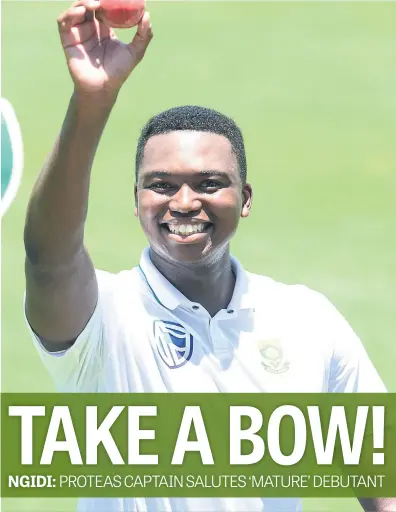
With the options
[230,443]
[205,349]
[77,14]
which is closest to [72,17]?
[77,14]

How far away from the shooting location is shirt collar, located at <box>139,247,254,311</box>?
186 inches

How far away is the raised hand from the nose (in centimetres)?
69

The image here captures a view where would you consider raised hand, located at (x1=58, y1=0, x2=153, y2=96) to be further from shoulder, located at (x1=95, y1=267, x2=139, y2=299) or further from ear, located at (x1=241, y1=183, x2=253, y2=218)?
ear, located at (x1=241, y1=183, x2=253, y2=218)

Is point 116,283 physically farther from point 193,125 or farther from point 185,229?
point 193,125

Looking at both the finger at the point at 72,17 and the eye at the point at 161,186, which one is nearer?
the finger at the point at 72,17

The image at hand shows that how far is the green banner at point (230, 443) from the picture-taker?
15.2 ft

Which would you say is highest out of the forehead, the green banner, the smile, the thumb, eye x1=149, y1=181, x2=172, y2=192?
the thumb

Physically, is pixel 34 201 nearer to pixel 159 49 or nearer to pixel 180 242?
pixel 180 242

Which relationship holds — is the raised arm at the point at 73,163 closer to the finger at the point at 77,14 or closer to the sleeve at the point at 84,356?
the finger at the point at 77,14

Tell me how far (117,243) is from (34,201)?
8.91 metres

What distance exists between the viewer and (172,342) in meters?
4.67

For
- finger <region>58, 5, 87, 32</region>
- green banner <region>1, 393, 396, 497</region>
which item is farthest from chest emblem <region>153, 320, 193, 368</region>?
finger <region>58, 5, 87, 32</region>

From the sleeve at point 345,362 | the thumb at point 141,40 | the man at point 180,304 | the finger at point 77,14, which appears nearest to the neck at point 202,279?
the man at point 180,304

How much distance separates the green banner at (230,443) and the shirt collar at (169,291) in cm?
33
